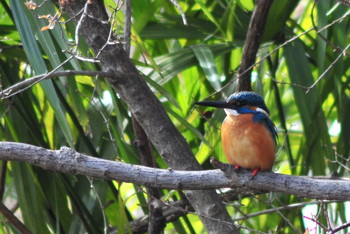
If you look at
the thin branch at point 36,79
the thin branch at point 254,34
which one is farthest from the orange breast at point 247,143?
the thin branch at point 36,79

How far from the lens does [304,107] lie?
3.69m

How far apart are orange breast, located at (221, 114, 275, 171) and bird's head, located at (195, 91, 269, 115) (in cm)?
8

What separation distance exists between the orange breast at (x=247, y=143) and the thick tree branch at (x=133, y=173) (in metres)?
0.51

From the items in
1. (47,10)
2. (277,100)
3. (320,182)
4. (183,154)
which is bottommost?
(320,182)

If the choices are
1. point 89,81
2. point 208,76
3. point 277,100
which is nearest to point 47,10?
point 89,81

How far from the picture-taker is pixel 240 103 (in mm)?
3408

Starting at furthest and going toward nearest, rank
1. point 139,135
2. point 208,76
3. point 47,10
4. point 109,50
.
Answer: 1. point 208,76
2. point 139,135
3. point 109,50
4. point 47,10

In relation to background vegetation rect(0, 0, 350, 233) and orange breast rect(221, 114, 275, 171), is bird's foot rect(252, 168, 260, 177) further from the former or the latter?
background vegetation rect(0, 0, 350, 233)

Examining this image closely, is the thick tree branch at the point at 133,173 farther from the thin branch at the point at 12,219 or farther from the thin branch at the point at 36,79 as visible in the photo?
the thin branch at the point at 12,219

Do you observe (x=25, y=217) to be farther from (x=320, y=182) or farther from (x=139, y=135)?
(x=320, y=182)

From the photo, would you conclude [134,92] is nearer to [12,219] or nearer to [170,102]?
[170,102]

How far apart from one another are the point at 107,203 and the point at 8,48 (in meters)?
0.94

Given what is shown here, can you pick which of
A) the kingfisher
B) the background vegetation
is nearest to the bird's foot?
the kingfisher

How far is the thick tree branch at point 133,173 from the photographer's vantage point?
249 centimetres
